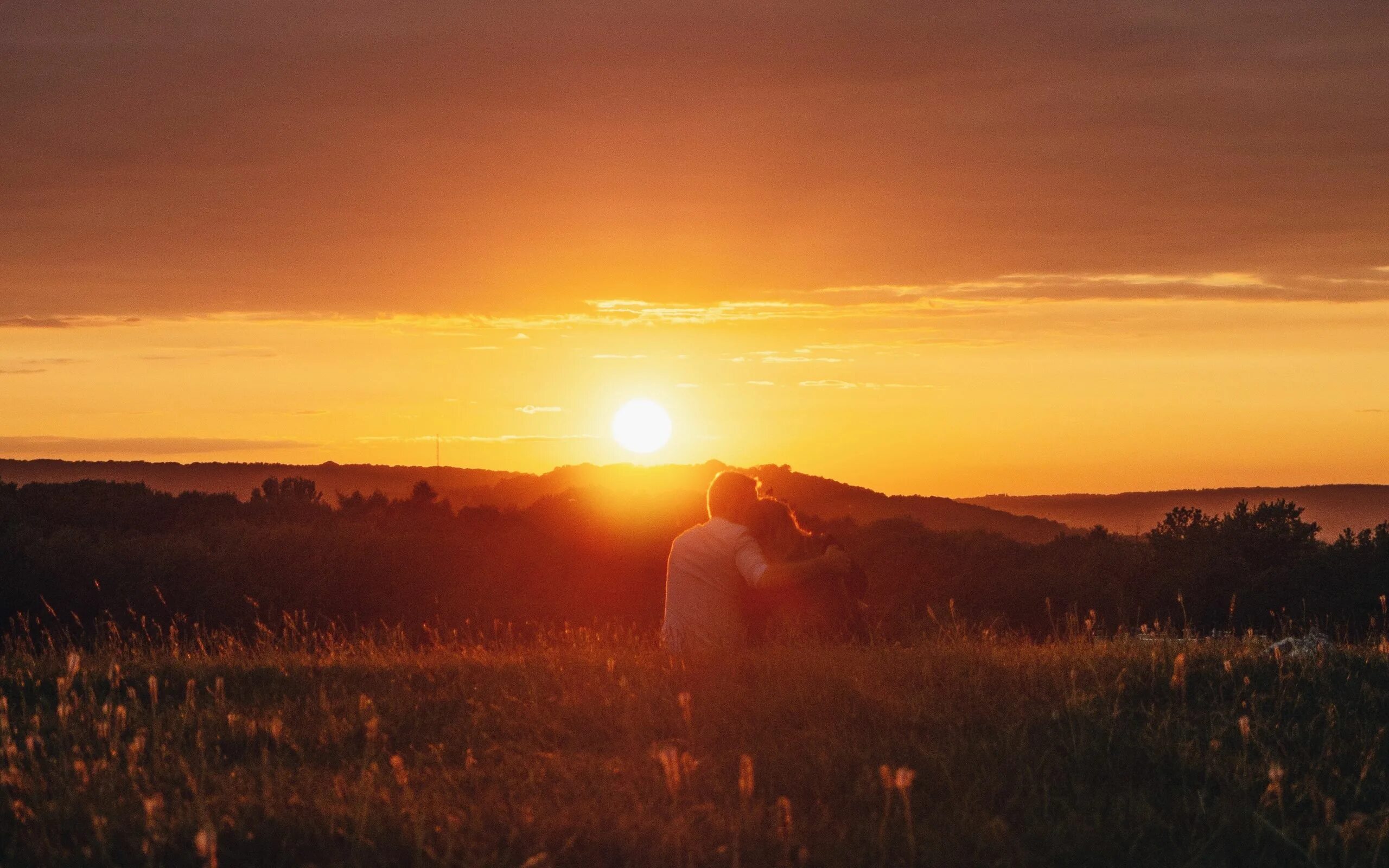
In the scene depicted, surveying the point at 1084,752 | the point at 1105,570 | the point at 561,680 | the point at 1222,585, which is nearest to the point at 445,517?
the point at 1105,570

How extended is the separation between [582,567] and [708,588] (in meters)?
25.4

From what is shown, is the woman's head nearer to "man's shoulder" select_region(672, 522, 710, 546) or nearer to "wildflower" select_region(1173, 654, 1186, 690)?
"man's shoulder" select_region(672, 522, 710, 546)

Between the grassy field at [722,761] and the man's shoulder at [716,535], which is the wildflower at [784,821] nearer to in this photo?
the grassy field at [722,761]

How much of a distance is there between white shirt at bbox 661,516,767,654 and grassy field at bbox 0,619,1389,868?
914 mm

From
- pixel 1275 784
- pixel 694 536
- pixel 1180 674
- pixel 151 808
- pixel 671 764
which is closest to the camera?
pixel 151 808

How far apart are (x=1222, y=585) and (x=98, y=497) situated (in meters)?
34.5

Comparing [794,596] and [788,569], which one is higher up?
[788,569]

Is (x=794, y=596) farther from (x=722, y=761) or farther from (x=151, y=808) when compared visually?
(x=151, y=808)

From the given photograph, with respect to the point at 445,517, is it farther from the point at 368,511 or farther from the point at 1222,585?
the point at 1222,585

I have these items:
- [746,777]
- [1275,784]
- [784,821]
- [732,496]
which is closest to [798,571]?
[732,496]

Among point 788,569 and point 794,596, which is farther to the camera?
point 794,596

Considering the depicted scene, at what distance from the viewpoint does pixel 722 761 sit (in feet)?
19.1

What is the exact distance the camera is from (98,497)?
41.5 metres

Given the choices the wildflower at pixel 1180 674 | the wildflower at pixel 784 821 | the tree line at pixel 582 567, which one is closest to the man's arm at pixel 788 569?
the wildflower at pixel 1180 674
